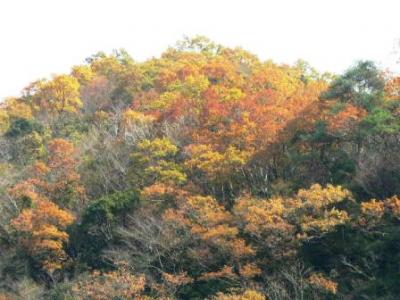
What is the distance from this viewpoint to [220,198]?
30531 mm

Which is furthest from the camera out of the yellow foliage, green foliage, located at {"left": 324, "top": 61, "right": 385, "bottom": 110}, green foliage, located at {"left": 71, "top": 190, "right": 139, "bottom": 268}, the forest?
green foliage, located at {"left": 71, "top": 190, "right": 139, "bottom": 268}

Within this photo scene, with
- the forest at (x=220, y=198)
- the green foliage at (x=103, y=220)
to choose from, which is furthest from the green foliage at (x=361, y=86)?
the green foliage at (x=103, y=220)

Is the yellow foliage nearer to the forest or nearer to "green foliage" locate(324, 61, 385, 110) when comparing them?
the forest

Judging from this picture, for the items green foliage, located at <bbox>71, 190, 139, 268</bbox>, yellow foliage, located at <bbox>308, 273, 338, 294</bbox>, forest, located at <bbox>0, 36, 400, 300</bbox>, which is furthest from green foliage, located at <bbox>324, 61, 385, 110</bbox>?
green foliage, located at <bbox>71, 190, 139, 268</bbox>

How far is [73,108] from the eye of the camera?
50000 millimetres

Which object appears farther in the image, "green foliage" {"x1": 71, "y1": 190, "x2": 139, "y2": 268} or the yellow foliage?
"green foliage" {"x1": 71, "y1": 190, "x2": 139, "y2": 268}

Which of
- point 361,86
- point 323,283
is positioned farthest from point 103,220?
point 361,86

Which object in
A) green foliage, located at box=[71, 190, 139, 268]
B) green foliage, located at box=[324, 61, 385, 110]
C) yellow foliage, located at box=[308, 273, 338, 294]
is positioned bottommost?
yellow foliage, located at box=[308, 273, 338, 294]

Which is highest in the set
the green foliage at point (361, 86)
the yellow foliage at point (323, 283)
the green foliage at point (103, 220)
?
the green foliage at point (361, 86)

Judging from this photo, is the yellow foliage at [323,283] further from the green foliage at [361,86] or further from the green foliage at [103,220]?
the green foliage at [103,220]

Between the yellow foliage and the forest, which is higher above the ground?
the forest

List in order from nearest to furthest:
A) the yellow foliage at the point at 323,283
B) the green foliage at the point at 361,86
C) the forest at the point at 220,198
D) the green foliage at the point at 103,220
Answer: the yellow foliage at the point at 323,283
the forest at the point at 220,198
the green foliage at the point at 361,86
the green foliage at the point at 103,220

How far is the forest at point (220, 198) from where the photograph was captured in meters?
23.9

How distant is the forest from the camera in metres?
23.9
